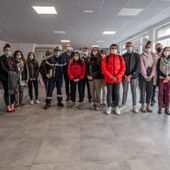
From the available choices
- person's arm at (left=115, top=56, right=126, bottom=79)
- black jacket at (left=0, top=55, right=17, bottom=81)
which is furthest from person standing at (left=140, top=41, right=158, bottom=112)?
black jacket at (left=0, top=55, right=17, bottom=81)

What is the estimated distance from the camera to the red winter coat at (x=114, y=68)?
12.6ft

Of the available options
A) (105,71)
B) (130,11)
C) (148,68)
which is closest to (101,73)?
(105,71)

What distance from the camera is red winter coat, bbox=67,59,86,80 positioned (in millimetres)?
4378

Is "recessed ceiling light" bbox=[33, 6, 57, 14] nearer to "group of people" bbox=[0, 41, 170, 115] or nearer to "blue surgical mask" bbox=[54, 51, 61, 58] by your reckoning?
"group of people" bbox=[0, 41, 170, 115]

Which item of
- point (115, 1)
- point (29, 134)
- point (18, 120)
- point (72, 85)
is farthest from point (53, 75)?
point (115, 1)

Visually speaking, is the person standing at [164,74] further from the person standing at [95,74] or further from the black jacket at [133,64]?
the person standing at [95,74]

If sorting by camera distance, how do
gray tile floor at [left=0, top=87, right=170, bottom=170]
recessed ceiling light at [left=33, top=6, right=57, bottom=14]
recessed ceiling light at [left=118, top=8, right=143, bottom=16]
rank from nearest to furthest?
gray tile floor at [left=0, top=87, right=170, bottom=170] < recessed ceiling light at [left=33, top=6, right=57, bottom=14] < recessed ceiling light at [left=118, top=8, right=143, bottom=16]

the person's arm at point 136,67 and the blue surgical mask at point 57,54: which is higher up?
the blue surgical mask at point 57,54

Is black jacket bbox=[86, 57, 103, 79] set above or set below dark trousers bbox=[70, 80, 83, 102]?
above

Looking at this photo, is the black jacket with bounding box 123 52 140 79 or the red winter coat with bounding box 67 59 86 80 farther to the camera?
the red winter coat with bounding box 67 59 86 80

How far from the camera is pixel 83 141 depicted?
2.69 metres

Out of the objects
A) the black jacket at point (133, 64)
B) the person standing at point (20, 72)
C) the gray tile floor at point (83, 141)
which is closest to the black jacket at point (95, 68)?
the black jacket at point (133, 64)

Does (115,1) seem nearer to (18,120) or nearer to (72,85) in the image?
(72,85)

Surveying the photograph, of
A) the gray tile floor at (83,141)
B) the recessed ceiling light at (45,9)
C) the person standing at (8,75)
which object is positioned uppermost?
the recessed ceiling light at (45,9)
